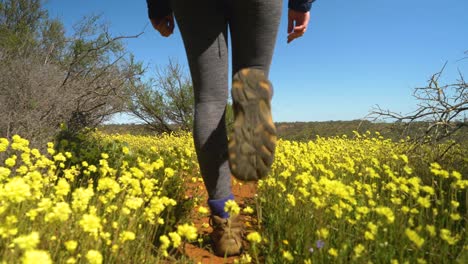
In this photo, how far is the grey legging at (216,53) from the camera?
64.2 inches

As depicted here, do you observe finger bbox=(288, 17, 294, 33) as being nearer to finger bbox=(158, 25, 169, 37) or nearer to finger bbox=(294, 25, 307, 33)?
finger bbox=(294, 25, 307, 33)

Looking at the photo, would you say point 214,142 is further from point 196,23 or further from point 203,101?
point 196,23

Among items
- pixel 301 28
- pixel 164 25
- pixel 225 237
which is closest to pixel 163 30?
pixel 164 25

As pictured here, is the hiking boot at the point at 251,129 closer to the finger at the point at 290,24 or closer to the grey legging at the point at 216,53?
the grey legging at the point at 216,53

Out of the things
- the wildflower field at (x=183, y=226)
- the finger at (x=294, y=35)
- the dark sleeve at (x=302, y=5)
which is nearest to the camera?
the wildflower field at (x=183, y=226)

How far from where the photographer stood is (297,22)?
6.29 feet

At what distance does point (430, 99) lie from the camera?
303 centimetres

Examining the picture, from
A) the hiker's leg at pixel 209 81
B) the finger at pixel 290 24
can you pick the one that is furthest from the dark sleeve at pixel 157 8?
the finger at pixel 290 24

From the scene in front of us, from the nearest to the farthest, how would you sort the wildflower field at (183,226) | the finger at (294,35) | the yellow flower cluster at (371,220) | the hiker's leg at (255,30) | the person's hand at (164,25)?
1. the wildflower field at (183,226)
2. the yellow flower cluster at (371,220)
3. the hiker's leg at (255,30)
4. the finger at (294,35)
5. the person's hand at (164,25)

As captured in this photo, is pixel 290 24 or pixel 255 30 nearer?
pixel 255 30

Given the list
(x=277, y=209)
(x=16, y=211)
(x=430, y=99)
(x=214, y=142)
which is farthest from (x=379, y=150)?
(x=16, y=211)

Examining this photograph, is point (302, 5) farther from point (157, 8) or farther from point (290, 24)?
point (157, 8)

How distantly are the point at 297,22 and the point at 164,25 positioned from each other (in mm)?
830

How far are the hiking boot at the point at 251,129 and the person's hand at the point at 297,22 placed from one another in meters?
0.56
